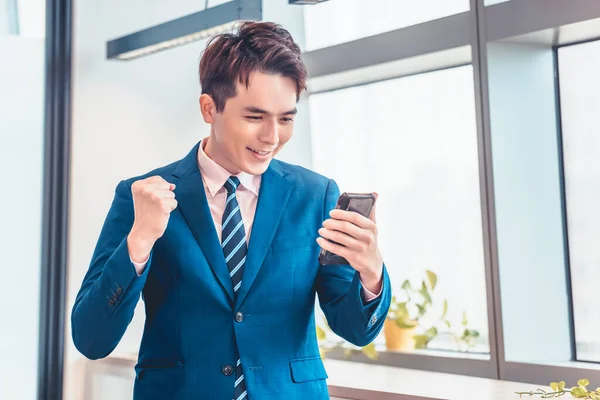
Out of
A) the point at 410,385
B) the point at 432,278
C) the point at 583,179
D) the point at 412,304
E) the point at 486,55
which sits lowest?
the point at 410,385

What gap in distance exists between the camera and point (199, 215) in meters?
1.70

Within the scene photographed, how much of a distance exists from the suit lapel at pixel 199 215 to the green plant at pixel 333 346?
1702 mm

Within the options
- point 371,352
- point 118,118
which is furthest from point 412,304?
point 118,118

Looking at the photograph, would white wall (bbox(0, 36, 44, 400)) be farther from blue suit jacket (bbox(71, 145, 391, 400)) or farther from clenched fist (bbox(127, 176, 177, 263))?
clenched fist (bbox(127, 176, 177, 263))

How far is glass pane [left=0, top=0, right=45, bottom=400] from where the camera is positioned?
12.3 feet

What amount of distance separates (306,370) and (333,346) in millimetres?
1833

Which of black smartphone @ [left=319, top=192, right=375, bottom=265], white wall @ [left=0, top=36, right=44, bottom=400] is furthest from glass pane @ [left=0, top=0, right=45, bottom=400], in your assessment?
black smartphone @ [left=319, top=192, right=375, bottom=265]

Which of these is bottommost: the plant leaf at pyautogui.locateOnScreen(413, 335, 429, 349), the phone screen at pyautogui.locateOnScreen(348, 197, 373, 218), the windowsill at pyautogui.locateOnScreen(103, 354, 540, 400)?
the windowsill at pyautogui.locateOnScreen(103, 354, 540, 400)

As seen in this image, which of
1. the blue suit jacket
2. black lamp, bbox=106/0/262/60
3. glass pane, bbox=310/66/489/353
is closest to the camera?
the blue suit jacket

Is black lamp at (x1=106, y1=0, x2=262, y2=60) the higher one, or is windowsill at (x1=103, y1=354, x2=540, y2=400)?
black lamp at (x1=106, y1=0, x2=262, y2=60)

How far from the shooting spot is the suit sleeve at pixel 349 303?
1.62m

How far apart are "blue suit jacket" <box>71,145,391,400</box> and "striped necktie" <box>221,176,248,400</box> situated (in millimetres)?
24

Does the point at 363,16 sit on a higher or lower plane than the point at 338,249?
higher

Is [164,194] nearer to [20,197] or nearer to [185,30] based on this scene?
[185,30]
